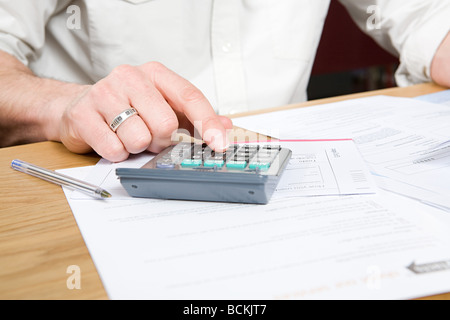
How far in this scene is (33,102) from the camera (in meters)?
0.56

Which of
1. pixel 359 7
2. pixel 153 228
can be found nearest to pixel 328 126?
pixel 153 228

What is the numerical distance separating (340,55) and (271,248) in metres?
1.46

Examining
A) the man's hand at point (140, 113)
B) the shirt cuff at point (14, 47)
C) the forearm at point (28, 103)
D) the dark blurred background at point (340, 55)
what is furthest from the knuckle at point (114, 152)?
the dark blurred background at point (340, 55)

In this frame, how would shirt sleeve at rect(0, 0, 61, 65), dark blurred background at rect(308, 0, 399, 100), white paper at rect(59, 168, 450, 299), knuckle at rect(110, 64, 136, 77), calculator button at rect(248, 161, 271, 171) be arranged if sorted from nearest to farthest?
1. white paper at rect(59, 168, 450, 299)
2. calculator button at rect(248, 161, 271, 171)
3. knuckle at rect(110, 64, 136, 77)
4. shirt sleeve at rect(0, 0, 61, 65)
5. dark blurred background at rect(308, 0, 399, 100)

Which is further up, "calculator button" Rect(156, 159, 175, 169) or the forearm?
"calculator button" Rect(156, 159, 175, 169)

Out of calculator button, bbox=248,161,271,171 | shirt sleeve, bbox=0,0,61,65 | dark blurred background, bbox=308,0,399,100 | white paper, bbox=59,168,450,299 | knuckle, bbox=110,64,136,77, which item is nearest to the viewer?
white paper, bbox=59,168,450,299

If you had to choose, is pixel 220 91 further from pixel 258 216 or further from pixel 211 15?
pixel 258 216

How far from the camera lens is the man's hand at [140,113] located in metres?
0.42

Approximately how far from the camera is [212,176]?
334mm

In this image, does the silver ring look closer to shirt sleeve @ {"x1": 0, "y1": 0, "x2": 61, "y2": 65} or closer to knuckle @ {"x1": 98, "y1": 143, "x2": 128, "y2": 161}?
knuckle @ {"x1": 98, "y1": 143, "x2": 128, "y2": 161}

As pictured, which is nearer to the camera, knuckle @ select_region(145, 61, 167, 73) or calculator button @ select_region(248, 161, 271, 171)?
calculator button @ select_region(248, 161, 271, 171)

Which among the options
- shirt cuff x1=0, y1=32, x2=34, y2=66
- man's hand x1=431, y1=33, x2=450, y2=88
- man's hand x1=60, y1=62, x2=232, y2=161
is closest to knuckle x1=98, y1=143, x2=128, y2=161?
man's hand x1=60, y1=62, x2=232, y2=161

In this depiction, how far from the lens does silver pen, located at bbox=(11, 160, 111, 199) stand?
36cm

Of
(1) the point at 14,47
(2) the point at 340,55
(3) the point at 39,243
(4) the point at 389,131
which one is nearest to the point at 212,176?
(3) the point at 39,243
